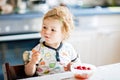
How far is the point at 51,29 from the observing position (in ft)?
4.01

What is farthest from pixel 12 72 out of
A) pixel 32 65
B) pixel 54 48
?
pixel 54 48

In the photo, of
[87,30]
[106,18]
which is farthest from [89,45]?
[106,18]

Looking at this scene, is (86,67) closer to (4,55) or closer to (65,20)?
(65,20)

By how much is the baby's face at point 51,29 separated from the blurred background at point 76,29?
47.1 inches

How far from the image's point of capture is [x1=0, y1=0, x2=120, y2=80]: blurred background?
7.90 feet

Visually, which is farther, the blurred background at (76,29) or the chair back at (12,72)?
the blurred background at (76,29)

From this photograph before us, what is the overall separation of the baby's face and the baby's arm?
0.10 metres

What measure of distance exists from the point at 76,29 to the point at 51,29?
150cm

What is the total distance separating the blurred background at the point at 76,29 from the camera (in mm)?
2408

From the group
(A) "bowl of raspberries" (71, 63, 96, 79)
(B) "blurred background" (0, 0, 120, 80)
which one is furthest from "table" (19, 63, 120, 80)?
(B) "blurred background" (0, 0, 120, 80)

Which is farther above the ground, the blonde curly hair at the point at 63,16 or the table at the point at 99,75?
the blonde curly hair at the point at 63,16

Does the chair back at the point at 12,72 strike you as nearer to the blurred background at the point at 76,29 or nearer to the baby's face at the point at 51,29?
the baby's face at the point at 51,29

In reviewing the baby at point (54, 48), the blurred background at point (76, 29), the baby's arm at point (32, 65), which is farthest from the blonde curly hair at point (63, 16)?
the blurred background at point (76, 29)

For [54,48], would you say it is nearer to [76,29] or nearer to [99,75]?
[99,75]
